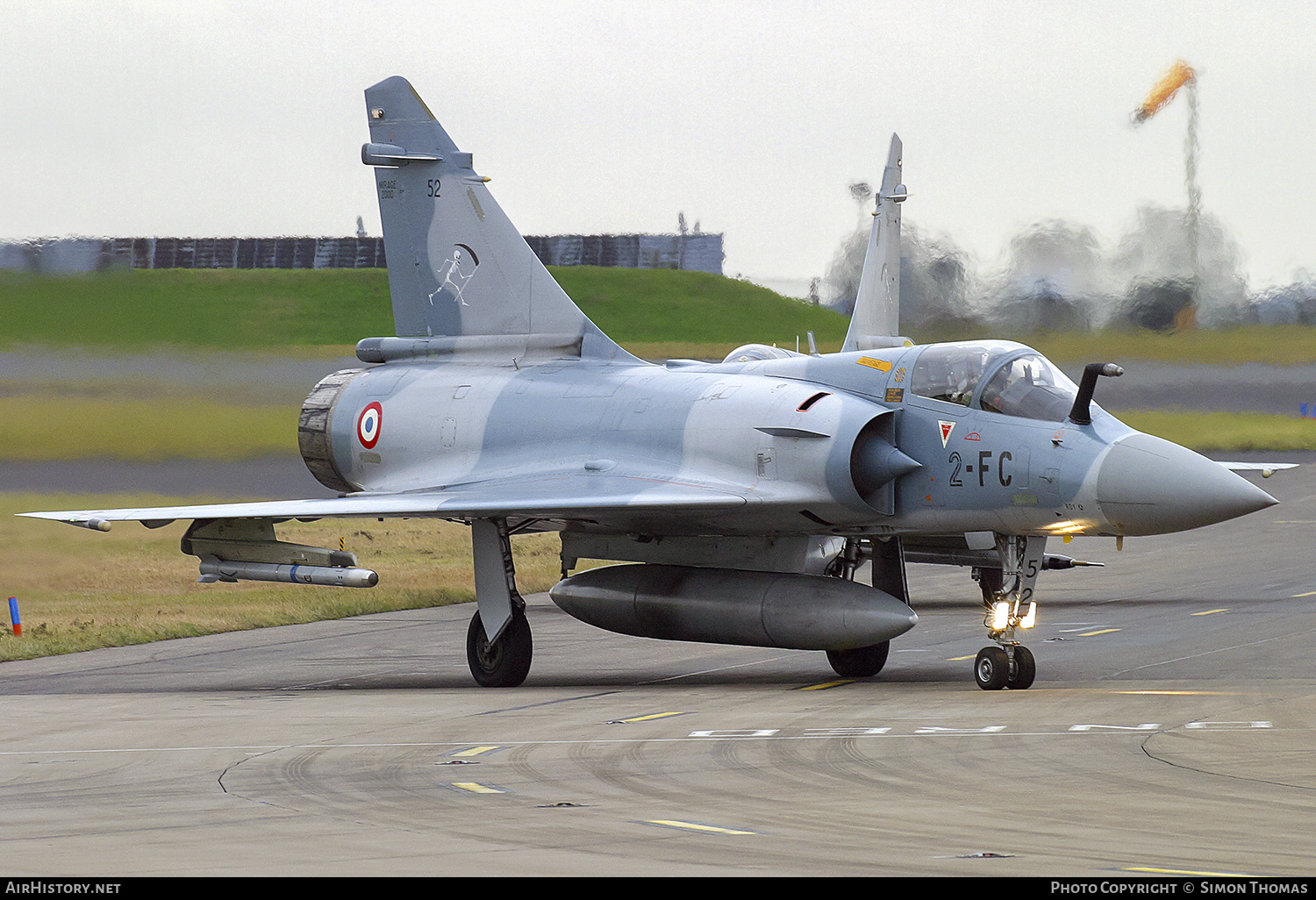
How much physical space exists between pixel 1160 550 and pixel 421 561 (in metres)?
12.8

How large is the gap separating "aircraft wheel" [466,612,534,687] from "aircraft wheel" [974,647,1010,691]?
13.7 ft

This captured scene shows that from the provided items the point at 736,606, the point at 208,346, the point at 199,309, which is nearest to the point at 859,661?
the point at 736,606

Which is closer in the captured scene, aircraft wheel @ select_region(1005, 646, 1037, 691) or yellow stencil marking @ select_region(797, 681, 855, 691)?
aircraft wheel @ select_region(1005, 646, 1037, 691)

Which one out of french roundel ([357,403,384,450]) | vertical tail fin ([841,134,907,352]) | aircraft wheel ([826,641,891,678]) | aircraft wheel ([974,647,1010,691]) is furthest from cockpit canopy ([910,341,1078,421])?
vertical tail fin ([841,134,907,352])

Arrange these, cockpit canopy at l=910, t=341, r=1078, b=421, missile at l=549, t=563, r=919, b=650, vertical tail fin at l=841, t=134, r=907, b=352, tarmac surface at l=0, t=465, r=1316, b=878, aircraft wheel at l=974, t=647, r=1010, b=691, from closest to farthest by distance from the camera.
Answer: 1. tarmac surface at l=0, t=465, r=1316, b=878
2. aircraft wheel at l=974, t=647, r=1010, b=691
3. cockpit canopy at l=910, t=341, r=1078, b=421
4. missile at l=549, t=563, r=919, b=650
5. vertical tail fin at l=841, t=134, r=907, b=352

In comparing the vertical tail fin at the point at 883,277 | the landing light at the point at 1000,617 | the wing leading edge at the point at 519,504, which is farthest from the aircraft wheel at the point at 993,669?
the vertical tail fin at the point at 883,277

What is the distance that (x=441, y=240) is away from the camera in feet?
59.6

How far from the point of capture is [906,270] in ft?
89.5

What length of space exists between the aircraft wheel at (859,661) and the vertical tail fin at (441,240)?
5102 mm

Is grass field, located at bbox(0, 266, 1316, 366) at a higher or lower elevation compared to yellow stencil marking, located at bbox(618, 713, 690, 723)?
higher

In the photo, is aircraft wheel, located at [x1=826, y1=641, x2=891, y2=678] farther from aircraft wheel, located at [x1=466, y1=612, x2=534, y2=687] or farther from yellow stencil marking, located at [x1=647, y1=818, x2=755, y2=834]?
yellow stencil marking, located at [x1=647, y1=818, x2=755, y2=834]

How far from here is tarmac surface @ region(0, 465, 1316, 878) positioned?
688 centimetres

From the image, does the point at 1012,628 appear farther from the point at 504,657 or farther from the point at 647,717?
the point at 504,657

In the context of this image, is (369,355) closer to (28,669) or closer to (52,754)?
(28,669)
